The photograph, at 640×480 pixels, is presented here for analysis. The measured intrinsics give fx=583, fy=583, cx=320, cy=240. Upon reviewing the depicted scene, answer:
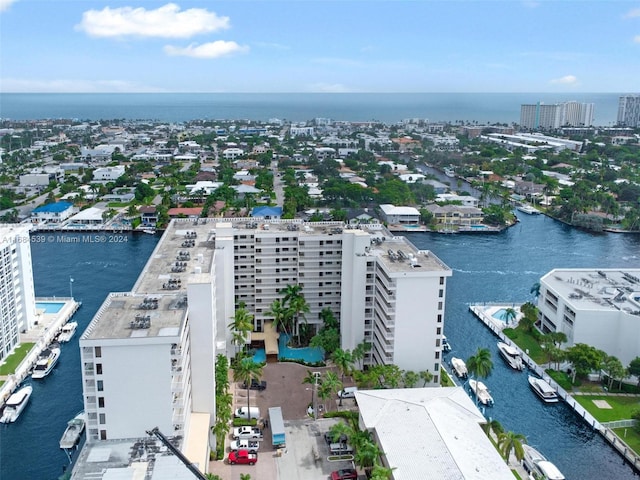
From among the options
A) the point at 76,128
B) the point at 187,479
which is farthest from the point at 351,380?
the point at 76,128

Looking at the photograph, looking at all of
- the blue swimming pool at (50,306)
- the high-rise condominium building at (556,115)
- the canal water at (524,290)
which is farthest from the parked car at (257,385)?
the high-rise condominium building at (556,115)

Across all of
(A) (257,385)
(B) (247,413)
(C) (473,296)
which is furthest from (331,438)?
(C) (473,296)

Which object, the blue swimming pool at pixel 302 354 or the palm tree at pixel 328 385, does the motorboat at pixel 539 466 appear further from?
the blue swimming pool at pixel 302 354

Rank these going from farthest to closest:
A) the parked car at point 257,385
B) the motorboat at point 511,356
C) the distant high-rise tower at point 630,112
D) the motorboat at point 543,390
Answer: the distant high-rise tower at point 630,112 → the motorboat at point 511,356 → the motorboat at point 543,390 → the parked car at point 257,385

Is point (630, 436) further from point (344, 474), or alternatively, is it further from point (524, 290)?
point (524, 290)

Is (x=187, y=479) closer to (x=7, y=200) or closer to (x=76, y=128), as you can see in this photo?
(x=7, y=200)
